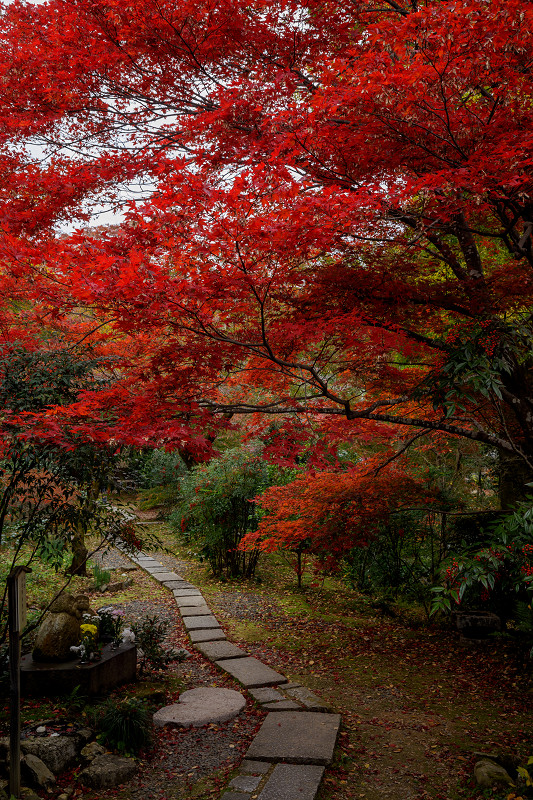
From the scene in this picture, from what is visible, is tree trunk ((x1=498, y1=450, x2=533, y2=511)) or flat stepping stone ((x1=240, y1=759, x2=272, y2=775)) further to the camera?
tree trunk ((x1=498, y1=450, x2=533, y2=511))

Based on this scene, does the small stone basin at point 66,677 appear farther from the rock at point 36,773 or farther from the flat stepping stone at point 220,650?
the flat stepping stone at point 220,650

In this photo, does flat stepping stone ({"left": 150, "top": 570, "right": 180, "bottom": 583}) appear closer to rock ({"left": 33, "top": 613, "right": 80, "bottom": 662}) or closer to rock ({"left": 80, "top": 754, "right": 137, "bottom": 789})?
rock ({"left": 33, "top": 613, "right": 80, "bottom": 662})

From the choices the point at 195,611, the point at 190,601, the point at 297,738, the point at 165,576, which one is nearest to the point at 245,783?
the point at 297,738

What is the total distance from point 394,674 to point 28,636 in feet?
11.7

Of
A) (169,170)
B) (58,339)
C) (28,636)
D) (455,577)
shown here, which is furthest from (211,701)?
(169,170)

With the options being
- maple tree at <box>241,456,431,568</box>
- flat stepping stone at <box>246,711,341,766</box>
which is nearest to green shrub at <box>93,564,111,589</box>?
maple tree at <box>241,456,431,568</box>

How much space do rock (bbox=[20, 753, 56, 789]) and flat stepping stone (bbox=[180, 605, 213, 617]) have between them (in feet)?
13.1

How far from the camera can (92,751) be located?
3.59 metres

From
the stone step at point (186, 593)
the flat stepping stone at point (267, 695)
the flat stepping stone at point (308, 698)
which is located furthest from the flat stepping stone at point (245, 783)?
the stone step at point (186, 593)

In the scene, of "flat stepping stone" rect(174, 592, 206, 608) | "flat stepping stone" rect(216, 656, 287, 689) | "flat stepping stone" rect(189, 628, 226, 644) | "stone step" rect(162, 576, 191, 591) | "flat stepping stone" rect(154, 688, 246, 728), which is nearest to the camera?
"flat stepping stone" rect(154, 688, 246, 728)

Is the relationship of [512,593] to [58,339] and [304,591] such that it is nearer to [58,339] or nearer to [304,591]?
[304,591]

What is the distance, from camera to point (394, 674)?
5516mm

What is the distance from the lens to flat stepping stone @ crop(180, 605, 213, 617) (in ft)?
23.7

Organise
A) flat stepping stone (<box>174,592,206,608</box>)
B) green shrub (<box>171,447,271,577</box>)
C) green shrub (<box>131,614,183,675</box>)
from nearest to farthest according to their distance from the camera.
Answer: green shrub (<box>131,614,183,675</box>)
flat stepping stone (<box>174,592,206,608</box>)
green shrub (<box>171,447,271,577</box>)
